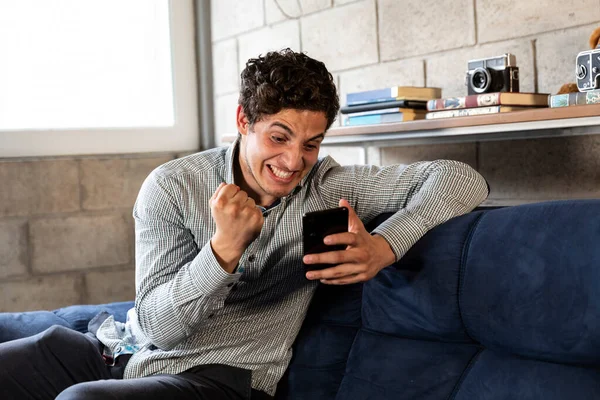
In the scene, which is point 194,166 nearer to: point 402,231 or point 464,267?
point 402,231

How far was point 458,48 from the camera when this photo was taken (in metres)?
2.33

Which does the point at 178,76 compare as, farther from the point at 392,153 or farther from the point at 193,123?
the point at 392,153

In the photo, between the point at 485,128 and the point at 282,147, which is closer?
the point at 282,147

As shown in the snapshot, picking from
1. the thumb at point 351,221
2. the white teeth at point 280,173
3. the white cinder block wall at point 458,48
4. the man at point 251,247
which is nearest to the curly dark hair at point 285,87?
the man at point 251,247

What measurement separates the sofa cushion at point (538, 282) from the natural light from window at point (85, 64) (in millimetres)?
2150

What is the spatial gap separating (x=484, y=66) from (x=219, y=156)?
0.73 metres

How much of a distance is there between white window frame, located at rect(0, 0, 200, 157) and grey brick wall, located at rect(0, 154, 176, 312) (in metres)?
0.05

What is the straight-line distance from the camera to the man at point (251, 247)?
1552 mm

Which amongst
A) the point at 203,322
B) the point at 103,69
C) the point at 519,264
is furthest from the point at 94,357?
the point at 103,69

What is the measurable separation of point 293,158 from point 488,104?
0.56 m

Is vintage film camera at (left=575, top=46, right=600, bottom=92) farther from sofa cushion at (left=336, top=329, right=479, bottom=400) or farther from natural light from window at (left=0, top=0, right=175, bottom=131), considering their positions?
A: natural light from window at (left=0, top=0, right=175, bottom=131)

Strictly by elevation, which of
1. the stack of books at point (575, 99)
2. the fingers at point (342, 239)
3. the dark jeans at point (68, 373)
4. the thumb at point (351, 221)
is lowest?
the dark jeans at point (68, 373)

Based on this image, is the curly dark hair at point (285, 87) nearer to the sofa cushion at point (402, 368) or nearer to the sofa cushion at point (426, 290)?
the sofa cushion at point (426, 290)

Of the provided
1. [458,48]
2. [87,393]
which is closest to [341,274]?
[87,393]
